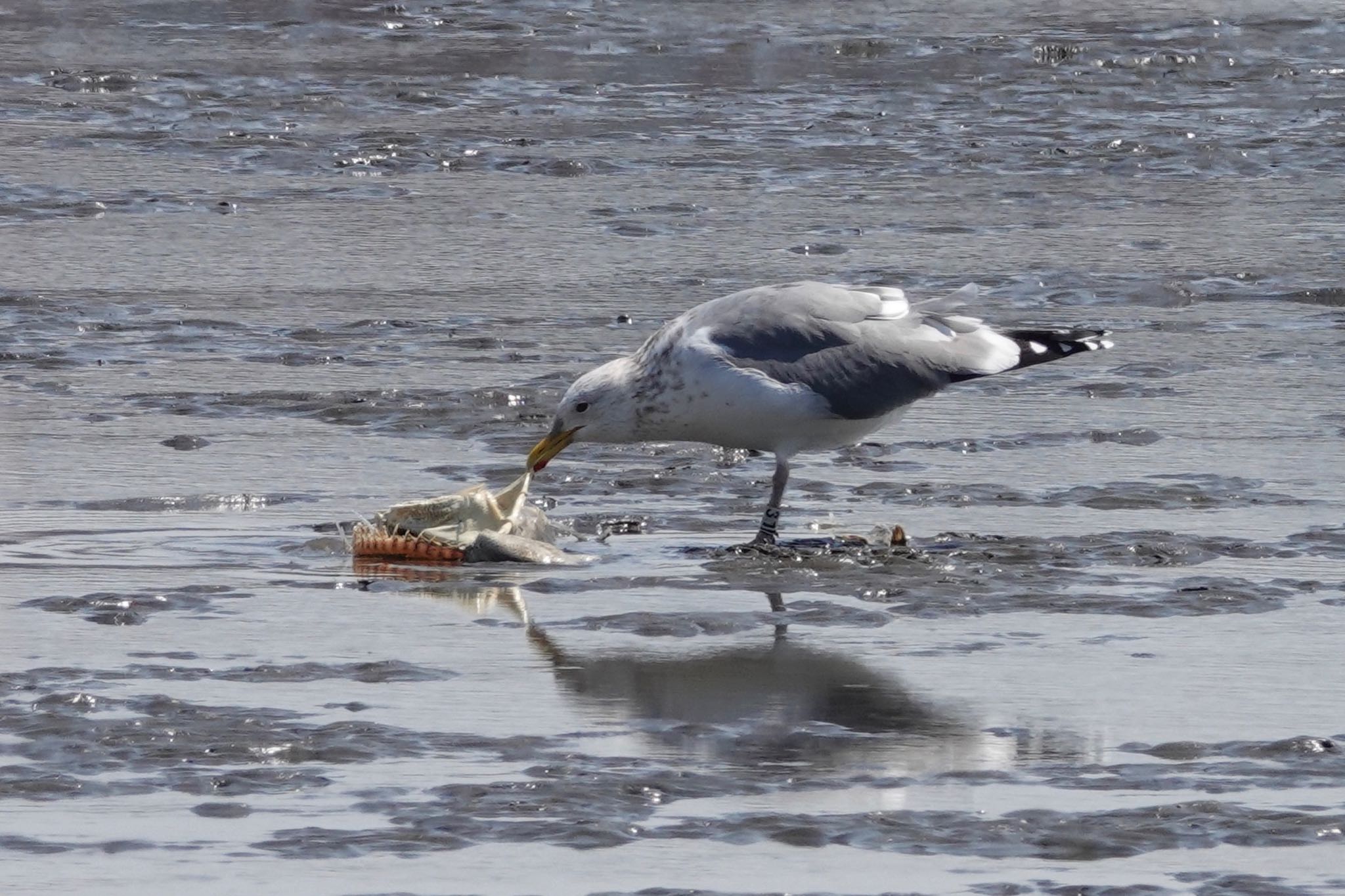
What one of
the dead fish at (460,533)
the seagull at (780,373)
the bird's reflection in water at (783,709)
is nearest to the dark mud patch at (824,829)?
the bird's reflection in water at (783,709)

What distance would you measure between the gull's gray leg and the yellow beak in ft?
1.92

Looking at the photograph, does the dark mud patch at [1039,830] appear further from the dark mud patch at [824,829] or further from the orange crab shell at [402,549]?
the orange crab shell at [402,549]

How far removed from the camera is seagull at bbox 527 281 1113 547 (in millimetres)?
7551

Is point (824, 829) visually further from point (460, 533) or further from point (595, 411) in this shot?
point (595, 411)

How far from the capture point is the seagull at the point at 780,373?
755cm

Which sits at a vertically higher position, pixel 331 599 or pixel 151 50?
pixel 151 50

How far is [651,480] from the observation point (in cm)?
808

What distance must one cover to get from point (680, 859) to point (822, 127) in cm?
1009

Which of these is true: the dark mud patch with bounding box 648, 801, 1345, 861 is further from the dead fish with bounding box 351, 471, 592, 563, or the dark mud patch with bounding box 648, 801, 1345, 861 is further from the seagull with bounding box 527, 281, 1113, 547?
the seagull with bounding box 527, 281, 1113, 547

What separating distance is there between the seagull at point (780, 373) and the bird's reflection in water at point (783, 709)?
4.51ft

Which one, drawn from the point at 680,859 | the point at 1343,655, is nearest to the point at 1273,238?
the point at 1343,655

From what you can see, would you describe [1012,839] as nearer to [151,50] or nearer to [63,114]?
[63,114]

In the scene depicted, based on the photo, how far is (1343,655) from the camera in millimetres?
5973

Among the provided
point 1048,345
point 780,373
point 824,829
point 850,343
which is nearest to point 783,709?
point 824,829
